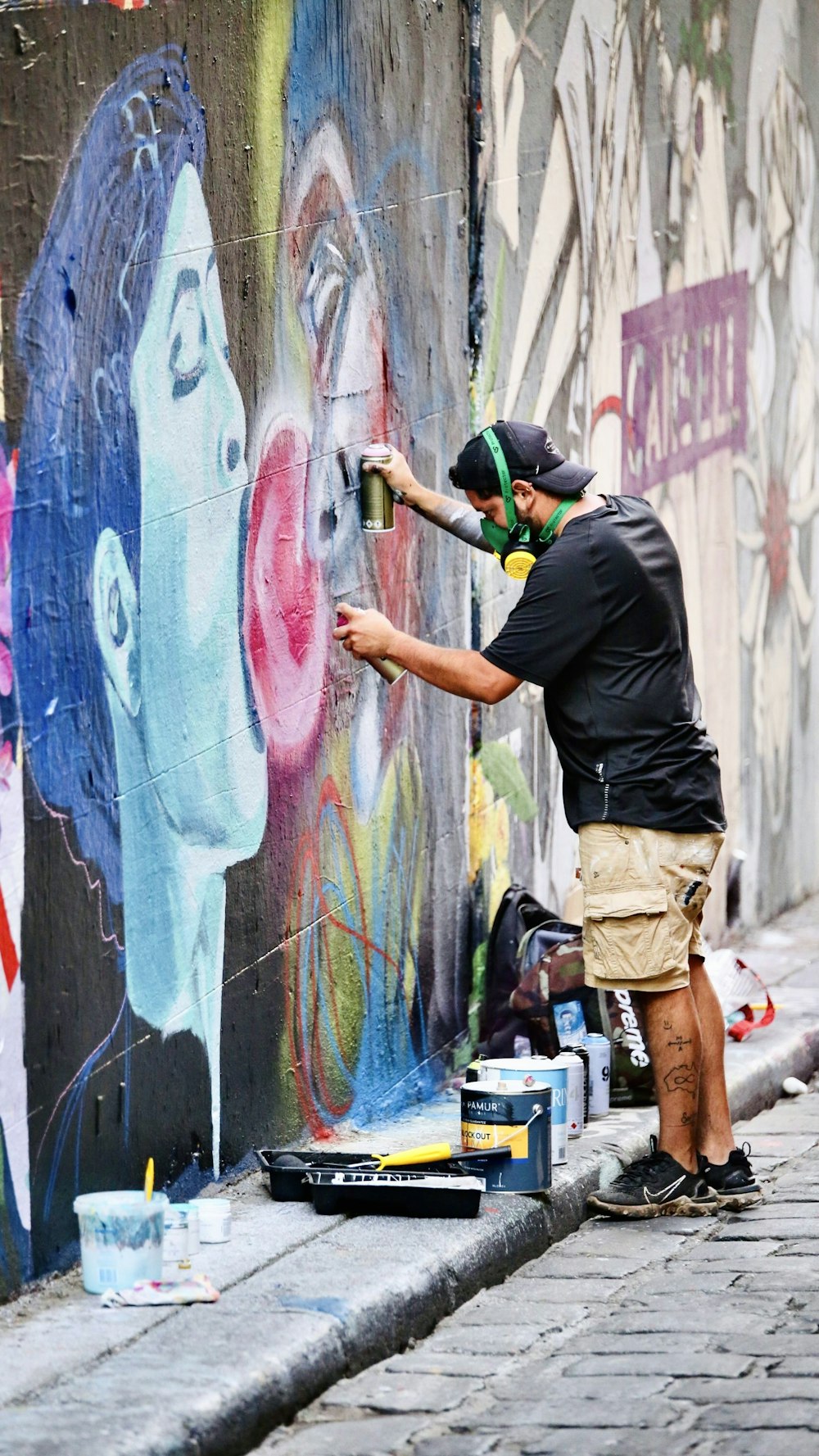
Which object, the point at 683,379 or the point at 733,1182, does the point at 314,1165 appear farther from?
the point at 683,379

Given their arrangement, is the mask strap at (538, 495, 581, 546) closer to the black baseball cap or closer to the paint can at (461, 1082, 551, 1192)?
the black baseball cap

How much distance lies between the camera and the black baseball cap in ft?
19.8

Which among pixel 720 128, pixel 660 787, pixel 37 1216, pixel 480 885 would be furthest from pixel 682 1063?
pixel 720 128

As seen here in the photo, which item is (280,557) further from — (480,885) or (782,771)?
(782,771)

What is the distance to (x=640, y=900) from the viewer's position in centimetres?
Result: 613

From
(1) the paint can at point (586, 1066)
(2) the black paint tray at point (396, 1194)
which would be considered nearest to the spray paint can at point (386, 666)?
(2) the black paint tray at point (396, 1194)

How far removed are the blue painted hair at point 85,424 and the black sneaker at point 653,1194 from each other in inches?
68.0

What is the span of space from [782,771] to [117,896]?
630 centimetres

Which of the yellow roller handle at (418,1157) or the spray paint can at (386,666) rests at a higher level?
the spray paint can at (386,666)

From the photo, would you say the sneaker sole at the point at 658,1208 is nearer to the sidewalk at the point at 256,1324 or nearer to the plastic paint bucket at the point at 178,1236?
the sidewalk at the point at 256,1324

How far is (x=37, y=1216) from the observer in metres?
4.98

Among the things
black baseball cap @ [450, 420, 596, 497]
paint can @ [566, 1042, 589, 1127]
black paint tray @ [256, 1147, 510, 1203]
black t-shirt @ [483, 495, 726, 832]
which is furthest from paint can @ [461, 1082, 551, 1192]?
black baseball cap @ [450, 420, 596, 497]

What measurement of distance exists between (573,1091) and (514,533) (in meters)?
1.46

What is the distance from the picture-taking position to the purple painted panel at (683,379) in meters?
8.95
